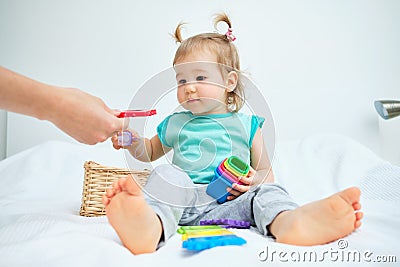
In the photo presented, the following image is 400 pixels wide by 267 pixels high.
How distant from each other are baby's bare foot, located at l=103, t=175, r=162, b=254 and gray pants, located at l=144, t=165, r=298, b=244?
0.19 feet

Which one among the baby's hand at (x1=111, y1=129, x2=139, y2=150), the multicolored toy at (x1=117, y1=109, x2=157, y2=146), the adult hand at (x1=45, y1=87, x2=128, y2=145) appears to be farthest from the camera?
the baby's hand at (x1=111, y1=129, x2=139, y2=150)

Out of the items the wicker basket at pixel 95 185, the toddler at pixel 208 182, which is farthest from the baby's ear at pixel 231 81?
the wicker basket at pixel 95 185

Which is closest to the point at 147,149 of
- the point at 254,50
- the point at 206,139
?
the point at 206,139

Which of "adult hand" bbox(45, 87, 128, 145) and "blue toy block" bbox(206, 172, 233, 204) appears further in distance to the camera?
"blue toy block" bbox(206, 172, 233, 204)

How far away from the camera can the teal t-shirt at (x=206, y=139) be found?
1.03 meters

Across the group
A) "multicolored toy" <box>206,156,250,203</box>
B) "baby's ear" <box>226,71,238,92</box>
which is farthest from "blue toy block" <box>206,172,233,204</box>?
"baby's ear" <box>226,71,238,92</box>

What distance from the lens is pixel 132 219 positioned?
651 mm

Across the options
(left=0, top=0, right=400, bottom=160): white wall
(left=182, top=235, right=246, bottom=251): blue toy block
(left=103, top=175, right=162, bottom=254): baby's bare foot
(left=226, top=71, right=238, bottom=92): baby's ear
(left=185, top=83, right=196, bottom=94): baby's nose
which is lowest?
(left=182, top=235, right=246, bottom=251): blue toy block

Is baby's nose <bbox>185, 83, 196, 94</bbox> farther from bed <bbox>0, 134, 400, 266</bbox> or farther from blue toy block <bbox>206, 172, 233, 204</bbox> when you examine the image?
bed <bbox>0, 134, 400, 266</bbox>

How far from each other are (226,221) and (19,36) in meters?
1.34

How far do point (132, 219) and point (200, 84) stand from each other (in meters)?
0.52

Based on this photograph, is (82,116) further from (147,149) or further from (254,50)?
(254,50)

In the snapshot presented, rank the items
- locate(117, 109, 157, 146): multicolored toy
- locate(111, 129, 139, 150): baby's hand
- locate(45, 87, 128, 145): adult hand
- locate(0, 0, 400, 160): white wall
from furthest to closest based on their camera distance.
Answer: locate(0, 0, 400, 160): white wall < locate(111, 129, 139, 150): baby's hand < locate(117, 109, 157, 146): multicolored toy < locate(45, 87, 128, 145): adult hand

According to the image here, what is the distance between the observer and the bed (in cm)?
58
